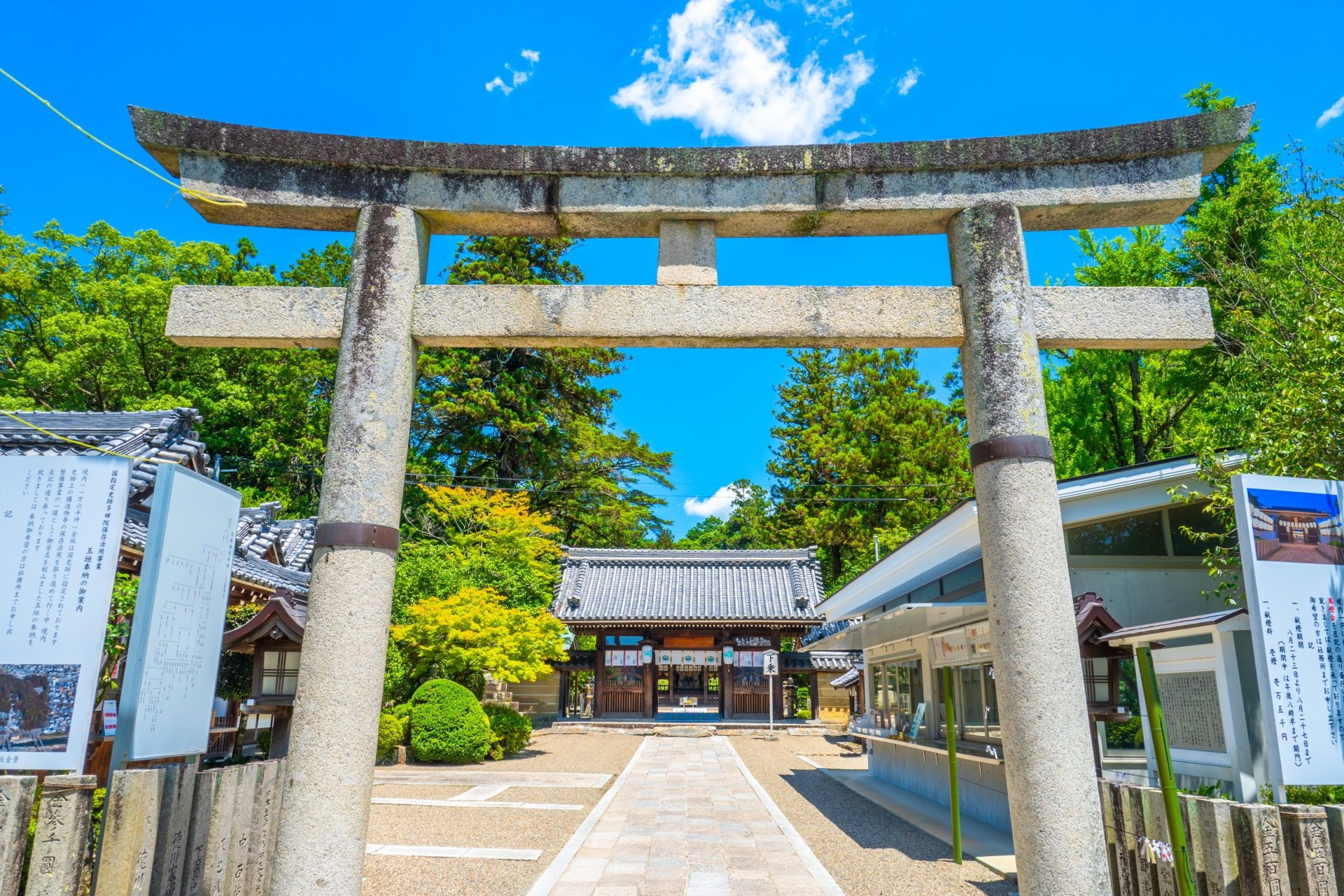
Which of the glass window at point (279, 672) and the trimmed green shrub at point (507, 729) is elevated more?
the glass window at point (279, 672)

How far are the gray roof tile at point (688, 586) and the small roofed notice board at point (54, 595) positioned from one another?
22.9 m

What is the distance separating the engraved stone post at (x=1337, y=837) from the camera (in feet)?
11.8

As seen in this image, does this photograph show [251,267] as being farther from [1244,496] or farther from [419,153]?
[1244,496]

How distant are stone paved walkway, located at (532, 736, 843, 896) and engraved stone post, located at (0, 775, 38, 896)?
12.0 feet

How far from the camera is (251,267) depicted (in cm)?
3197

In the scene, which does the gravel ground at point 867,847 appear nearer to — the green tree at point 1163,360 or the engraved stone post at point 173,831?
the engraved stone post at point 173,831

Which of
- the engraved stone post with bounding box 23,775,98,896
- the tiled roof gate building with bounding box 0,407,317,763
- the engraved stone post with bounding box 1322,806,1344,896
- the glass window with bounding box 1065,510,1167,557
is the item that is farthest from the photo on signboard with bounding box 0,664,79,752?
the glass window with bounding box 1065,510,1167,557

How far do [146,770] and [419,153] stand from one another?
3.84 metres

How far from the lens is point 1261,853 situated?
143 inches

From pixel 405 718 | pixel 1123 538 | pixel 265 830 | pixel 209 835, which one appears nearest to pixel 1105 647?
pixel 1123 538

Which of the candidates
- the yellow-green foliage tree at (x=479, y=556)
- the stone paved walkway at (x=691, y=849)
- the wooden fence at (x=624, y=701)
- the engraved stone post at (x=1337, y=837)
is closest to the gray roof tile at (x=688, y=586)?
the wooden fence at (x=624, y=701)

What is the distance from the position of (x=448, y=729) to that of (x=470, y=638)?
1.81m

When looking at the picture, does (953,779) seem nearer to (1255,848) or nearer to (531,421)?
(1255,848)

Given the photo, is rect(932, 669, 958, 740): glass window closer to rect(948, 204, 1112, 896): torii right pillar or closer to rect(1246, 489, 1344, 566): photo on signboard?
rect(1246, 489, 1344, 566): photo on signboard
